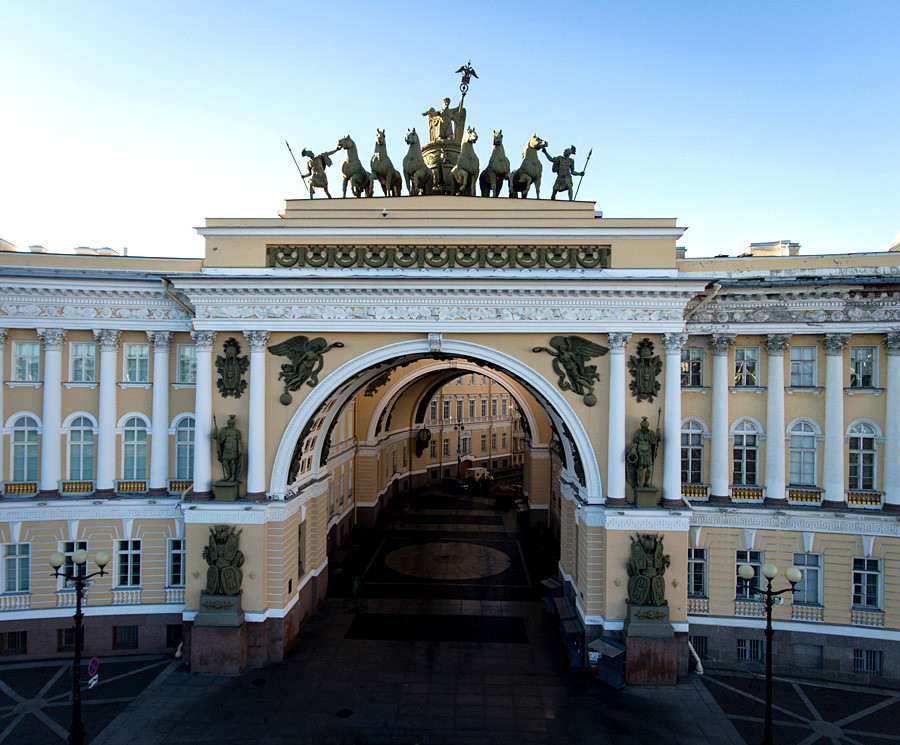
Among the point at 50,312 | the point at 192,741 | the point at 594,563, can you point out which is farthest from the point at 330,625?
the point at 50,312

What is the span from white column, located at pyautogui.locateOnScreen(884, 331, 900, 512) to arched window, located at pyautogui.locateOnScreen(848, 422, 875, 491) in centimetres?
38

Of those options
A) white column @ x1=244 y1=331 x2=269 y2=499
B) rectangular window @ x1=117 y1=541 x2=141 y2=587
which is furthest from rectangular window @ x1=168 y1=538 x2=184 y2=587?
white column @ x1=244 y1=331 x2=269 y2=499

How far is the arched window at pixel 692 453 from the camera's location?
20.0 meters

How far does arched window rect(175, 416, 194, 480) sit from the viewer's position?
20062mm

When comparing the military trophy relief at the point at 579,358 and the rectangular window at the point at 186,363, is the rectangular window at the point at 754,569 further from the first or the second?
the rectangular window at the point at 186,363

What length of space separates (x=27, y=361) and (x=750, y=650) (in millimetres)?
25823

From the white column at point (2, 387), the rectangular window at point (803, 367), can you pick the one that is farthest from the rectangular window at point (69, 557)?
the rectangular window at point (803, 367)

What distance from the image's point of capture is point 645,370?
18.3 metres

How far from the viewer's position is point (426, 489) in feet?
157

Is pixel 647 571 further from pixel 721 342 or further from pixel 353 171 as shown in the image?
pixel 353 171

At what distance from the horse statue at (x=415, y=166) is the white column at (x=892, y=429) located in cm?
1612

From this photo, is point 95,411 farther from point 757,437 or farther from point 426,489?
point 426,489

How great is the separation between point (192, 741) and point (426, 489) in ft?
109

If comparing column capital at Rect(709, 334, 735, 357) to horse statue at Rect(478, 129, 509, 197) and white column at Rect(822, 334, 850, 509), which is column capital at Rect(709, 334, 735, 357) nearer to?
white column at Rect(822, 334, 850, 509)
